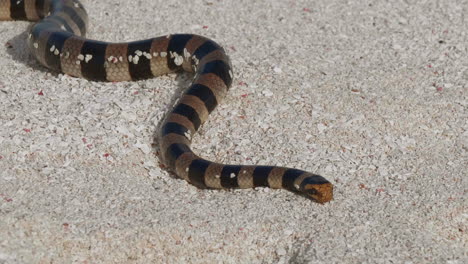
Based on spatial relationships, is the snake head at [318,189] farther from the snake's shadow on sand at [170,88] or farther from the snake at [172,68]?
the snake's shadow on sand at [170,88]

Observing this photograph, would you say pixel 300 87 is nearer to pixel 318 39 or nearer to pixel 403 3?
pixel 318 39

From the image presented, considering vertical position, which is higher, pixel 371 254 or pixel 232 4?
pixel 371 254

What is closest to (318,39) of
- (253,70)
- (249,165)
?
(253,70)

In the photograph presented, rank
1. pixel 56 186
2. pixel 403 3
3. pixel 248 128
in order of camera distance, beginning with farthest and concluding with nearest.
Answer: pixel 403 3 → pixel 248 128 → pixel 56 186

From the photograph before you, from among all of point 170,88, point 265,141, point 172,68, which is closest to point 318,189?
point 265,141

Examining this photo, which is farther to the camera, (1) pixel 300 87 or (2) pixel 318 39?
(2) pixel 318 39

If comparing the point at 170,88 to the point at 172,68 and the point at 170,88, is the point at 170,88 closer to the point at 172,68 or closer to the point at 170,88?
the point at 170,88

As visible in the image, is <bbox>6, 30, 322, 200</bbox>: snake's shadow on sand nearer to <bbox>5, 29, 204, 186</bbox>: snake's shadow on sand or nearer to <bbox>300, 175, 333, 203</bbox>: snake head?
<bbox>5, 29, 204, 186</bbox>: snake's shadow on sand

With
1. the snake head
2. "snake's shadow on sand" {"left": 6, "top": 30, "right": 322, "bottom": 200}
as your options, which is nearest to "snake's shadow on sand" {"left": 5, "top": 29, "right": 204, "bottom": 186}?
"snake's shadow on sand" {"left": 6, "top": 30, "right": 322, "bottom": 200}
